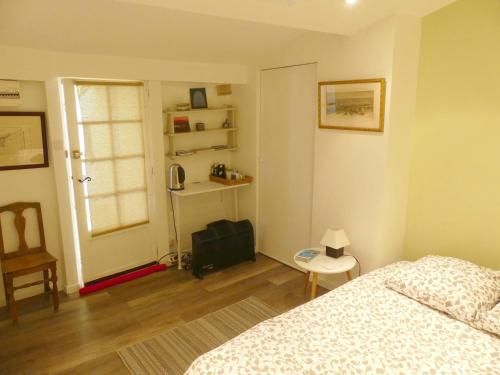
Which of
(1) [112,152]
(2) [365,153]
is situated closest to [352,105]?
(2) [365,153]

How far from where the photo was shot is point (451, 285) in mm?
2105

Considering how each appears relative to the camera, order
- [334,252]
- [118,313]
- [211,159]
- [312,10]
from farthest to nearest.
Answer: [211,159] < [118,313] < [334,252] < [312,10]

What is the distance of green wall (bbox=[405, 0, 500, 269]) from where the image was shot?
2377 mm

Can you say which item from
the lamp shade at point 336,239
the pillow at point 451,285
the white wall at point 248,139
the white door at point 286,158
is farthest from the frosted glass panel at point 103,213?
the pillow at point 451,285

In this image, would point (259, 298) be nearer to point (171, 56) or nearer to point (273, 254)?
point (273, 254)

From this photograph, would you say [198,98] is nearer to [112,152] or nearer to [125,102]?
[125,102]

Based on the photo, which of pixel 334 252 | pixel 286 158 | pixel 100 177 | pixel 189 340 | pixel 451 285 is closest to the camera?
pixel 451 285

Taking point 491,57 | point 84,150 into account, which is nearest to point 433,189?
point 491,57

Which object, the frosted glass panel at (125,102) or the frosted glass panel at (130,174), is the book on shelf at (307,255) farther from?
the frosted glass panel at (125,102)

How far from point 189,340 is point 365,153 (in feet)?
6.17

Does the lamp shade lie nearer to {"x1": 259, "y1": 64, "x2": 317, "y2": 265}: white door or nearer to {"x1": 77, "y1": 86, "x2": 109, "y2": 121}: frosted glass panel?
{"x1": 259, "y1": 64, "x2": 317, "y2": 265}: white door

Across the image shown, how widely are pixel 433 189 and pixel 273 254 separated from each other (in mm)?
1855

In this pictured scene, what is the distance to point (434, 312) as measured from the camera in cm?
208

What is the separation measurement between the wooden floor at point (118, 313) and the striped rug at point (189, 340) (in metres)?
0.08
